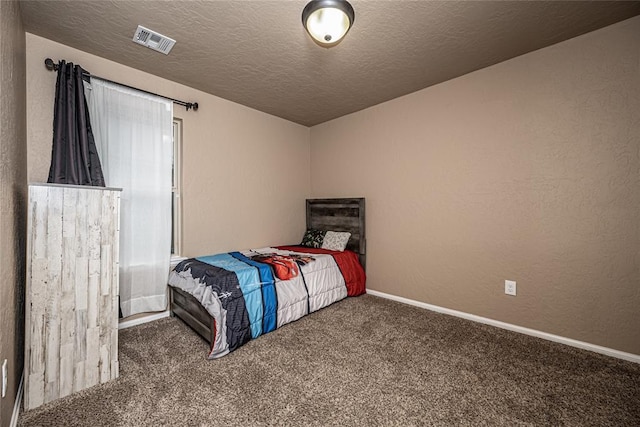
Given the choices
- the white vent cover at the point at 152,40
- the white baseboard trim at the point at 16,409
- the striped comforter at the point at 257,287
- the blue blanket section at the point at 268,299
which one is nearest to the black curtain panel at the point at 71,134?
the white vent cover at the point at 152,40

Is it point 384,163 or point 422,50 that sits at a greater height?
point 422,50

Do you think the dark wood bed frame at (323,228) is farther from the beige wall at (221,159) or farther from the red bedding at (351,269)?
the beige wall at (221,159)

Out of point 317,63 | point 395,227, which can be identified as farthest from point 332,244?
point 317,63

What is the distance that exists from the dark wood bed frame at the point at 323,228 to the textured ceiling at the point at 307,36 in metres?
1.54

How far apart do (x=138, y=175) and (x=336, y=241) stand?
2.32 meters

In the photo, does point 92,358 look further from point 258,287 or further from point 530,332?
point 530,332

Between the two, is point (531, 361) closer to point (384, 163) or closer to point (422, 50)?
point (384, 163)

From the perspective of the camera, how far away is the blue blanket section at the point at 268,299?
233 centimetres

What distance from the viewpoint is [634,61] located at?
189cm

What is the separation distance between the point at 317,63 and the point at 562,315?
3.00 m

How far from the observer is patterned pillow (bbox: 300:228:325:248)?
3.71 m

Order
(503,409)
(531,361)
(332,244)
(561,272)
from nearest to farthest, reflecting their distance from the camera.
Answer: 1. (503,409)
2. (531,361)
3. (561,272)
4. (332,244)

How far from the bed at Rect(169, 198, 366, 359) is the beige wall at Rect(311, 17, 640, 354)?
484 millimetres

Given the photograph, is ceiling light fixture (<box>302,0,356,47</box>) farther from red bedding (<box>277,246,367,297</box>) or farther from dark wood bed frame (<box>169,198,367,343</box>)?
red bedding (<box>277,246,367,297</box>)
